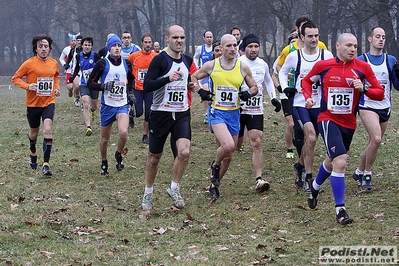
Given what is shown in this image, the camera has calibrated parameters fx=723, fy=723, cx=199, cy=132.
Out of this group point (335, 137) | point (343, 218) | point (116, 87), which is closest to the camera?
point (343, 218)

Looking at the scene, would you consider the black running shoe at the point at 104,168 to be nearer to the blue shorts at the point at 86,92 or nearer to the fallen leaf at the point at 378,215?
the fallen leaf at the point at 378,215

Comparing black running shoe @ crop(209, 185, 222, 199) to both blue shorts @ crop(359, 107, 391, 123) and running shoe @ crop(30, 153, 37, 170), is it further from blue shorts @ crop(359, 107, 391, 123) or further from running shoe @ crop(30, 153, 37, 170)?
running shoe @ crop(30, 153, 37, 170)

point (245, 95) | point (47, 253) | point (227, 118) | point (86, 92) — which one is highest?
point (245, 95)

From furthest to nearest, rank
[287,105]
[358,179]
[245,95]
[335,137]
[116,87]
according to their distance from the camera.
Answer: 1. [116,87]
2. [287,105]
3. [358,179]
4. [245,95]
5. [335,137]

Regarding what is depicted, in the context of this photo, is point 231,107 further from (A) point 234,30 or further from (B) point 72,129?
(B) point 72,129

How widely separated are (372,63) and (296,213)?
2.34m

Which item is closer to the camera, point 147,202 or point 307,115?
point 147,202

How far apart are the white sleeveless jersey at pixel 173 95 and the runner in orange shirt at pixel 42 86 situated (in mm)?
3136

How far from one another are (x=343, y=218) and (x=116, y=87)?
15.9 ft

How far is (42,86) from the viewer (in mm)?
11219

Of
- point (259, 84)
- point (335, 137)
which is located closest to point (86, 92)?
point (259, 84)

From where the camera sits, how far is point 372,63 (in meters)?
9.23

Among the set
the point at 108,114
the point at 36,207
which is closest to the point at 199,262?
the point at 36,207

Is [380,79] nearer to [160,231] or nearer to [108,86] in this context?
[160,231]
